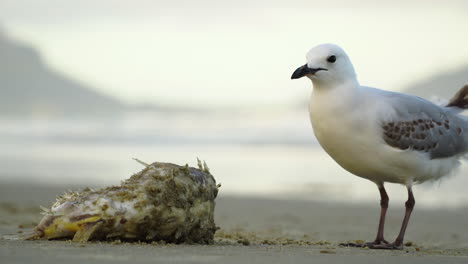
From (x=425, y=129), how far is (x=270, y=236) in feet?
6.11

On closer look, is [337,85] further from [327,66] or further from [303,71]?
[303,71]

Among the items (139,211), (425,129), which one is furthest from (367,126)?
(139,211)

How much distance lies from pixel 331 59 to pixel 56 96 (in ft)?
134

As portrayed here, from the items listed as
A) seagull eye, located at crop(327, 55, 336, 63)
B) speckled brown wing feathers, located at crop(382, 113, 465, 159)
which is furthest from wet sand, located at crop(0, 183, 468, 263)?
seagull eye, located at crop(327, 55, 336, 63)

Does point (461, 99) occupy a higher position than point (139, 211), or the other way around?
point (461, 99)

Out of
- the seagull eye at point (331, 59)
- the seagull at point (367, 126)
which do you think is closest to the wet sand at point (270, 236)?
the seagull at point (367, 126)

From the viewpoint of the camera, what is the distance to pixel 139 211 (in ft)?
15.6

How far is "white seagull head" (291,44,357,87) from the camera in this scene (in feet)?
18.6

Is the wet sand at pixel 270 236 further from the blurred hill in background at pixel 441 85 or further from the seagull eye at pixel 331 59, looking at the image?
the blurred hill in background at pixel 441 85

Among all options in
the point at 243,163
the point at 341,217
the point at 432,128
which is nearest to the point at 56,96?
the point at 243,163

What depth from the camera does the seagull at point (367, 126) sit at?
5.59 m

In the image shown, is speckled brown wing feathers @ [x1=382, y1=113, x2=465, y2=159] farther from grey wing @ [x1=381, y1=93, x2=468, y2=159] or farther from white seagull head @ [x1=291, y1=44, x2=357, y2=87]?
white seagull head @ [x1=291, y1=44, x2=357, y2=87]

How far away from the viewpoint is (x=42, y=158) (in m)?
18.5

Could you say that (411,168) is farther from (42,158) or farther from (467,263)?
(42,158)
